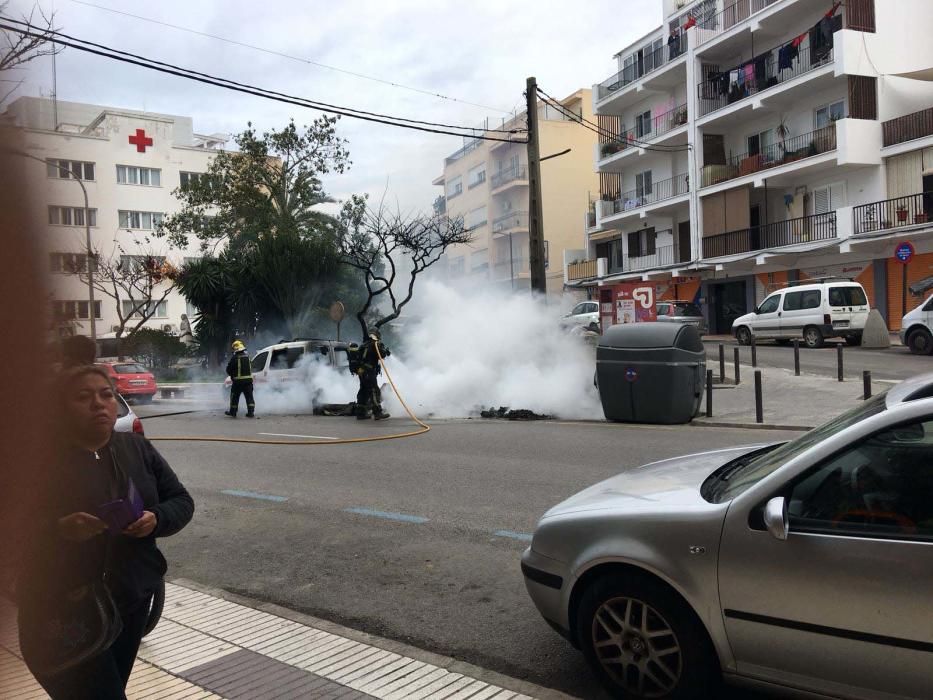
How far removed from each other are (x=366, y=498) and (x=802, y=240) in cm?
2756

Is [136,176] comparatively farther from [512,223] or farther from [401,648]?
[512,223]

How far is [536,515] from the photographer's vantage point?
6.42 meters

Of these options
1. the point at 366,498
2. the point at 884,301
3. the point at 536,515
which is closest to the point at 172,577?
the point at 366,498

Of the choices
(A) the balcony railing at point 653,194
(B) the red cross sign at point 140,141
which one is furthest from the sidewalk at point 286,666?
(A) the balcony railing at point 653,194

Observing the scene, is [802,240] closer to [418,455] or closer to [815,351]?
[815,351]

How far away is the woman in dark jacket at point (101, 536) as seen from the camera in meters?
2.02

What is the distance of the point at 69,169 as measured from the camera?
1.28 m

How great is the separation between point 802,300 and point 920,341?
4795mm

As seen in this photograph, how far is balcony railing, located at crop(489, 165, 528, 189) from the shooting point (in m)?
56.0

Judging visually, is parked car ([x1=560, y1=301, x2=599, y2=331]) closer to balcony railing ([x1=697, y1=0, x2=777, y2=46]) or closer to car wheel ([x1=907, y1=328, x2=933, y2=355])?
car wheel ([x1=907, y1=328, x2=933, y2=355])

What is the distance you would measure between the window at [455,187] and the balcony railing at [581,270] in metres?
23.8

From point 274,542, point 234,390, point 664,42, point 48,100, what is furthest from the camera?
point 664,42

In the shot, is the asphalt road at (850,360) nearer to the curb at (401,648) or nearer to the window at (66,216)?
the curb at (401,648)

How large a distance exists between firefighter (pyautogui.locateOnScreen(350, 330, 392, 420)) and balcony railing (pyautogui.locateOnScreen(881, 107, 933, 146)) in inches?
892
